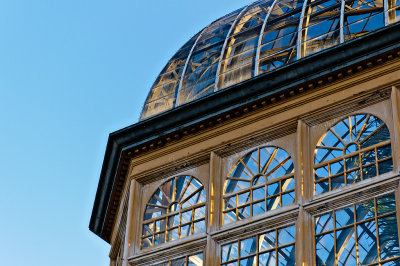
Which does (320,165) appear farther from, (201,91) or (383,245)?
(201,91)

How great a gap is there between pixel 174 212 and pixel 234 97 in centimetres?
308

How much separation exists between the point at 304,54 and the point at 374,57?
2.12 metres

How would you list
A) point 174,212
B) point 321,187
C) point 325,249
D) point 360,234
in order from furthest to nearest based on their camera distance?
point 174,212, point 321,187, point 325,249, point 360,234

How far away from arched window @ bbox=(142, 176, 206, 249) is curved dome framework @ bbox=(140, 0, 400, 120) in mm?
2613

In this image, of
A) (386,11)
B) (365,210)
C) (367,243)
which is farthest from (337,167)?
(386,11)

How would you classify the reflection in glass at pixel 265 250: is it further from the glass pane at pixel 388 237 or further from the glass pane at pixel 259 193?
the glass pane at pixel 388 237

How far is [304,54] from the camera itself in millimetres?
27859

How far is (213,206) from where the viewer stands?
26703 mm

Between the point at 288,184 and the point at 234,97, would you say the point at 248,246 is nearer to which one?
the point at 288,184

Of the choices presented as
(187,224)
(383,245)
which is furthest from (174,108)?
(383,245)

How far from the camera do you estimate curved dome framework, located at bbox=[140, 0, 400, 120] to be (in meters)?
27.8

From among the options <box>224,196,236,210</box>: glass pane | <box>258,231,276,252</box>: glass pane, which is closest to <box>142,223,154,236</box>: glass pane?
<box>224,196,236,210</box>: glass pane

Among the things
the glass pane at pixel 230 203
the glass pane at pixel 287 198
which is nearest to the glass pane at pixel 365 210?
the glass pane at pixel 287 198

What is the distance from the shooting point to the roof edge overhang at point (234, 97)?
2641 centimetres
